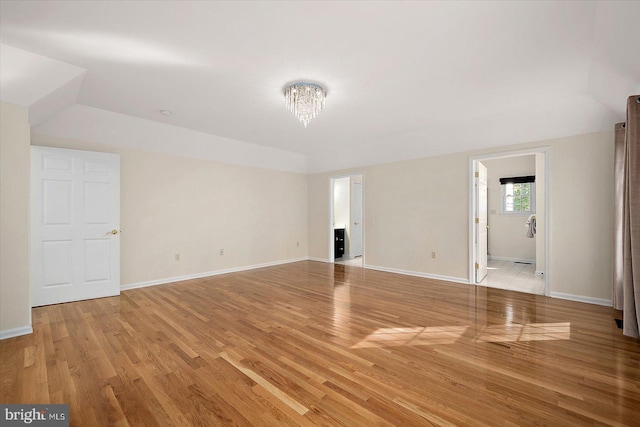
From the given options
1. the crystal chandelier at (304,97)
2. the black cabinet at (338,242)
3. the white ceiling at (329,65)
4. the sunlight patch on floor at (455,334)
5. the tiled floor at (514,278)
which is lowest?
the tiled floor at (514,278)

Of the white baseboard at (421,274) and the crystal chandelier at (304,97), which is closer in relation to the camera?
the crystal chandelier at (304,97)

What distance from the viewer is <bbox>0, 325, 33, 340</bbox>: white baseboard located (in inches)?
101

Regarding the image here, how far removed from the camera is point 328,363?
2.12 metres

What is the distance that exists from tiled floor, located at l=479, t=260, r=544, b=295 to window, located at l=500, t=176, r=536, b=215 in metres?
1.52

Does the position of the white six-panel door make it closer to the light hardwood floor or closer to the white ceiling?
the light hardwood floor

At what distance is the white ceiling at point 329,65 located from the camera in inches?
80.6

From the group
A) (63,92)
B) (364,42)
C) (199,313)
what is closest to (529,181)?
(364,42)

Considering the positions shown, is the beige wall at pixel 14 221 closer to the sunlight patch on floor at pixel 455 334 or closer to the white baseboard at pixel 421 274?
the sunlight patch on floor at pixel 455 334

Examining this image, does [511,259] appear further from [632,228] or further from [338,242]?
[632,228]

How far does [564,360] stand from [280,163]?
5.82 meters

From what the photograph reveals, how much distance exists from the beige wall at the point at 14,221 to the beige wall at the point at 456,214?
515 cm

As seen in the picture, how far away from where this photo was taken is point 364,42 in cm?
240

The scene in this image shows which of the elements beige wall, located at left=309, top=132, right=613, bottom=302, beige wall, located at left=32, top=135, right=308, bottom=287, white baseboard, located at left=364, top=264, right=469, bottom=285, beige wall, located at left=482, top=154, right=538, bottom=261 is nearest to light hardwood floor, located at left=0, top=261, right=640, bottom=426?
beige wall, located at left=309, top=132, right=613, bottom=302

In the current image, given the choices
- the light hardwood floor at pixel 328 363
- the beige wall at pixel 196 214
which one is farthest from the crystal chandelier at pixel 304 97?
the beige wall at pixel 196 214
